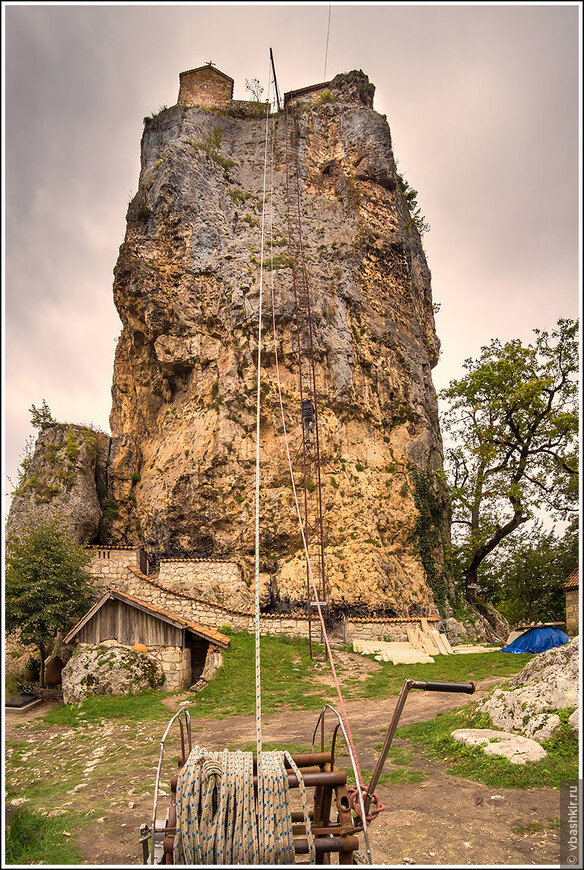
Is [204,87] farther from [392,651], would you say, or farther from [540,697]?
[540,697]

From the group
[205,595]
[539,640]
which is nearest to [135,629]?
[205,595]

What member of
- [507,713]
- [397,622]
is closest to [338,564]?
[397,622]

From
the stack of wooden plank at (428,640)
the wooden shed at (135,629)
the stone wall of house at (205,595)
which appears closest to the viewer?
the wooden shed at (135,629)

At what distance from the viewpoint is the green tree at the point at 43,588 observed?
15.7 m

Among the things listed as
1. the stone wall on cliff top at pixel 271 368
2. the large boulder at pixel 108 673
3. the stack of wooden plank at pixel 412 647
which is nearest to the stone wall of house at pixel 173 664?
the large boulder at pixel 108 673

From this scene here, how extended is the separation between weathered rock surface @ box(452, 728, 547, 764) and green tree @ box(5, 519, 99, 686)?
1338 cm

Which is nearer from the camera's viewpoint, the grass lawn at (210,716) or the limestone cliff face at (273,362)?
the grass lawn at (210,716)

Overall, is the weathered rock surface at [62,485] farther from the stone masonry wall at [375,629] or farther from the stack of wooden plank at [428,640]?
the stack of wooden plank at [428,640]

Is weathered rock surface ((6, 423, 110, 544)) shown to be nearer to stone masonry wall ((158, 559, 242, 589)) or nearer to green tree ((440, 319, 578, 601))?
stone masonry wall ((158, 559, 242, 589))

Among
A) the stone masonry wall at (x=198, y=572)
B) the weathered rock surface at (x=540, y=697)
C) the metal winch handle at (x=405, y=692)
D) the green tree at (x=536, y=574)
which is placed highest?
the metal winch handle at (x=405, y=692)

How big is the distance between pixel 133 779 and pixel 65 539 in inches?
487

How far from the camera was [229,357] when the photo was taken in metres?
25.1

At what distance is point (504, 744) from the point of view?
706cm

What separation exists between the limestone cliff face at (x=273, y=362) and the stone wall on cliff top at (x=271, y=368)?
0.09m
